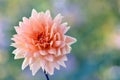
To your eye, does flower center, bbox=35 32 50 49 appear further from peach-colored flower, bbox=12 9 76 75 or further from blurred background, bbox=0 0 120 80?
blurred background, bbox=0 0 120 80

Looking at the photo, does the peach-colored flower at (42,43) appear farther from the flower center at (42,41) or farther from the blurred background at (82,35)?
the blurred background at (82,35)

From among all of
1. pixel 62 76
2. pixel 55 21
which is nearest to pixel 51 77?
pixel 62 76

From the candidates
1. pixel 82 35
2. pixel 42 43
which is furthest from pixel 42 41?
pixel 82 35

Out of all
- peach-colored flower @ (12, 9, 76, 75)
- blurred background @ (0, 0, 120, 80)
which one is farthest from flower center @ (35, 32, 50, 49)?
blurred background @ (0, 0, 120, 80)

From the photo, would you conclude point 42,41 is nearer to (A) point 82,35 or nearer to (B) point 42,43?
(B) point 42,43

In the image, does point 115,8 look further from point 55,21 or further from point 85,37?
point 55,21
